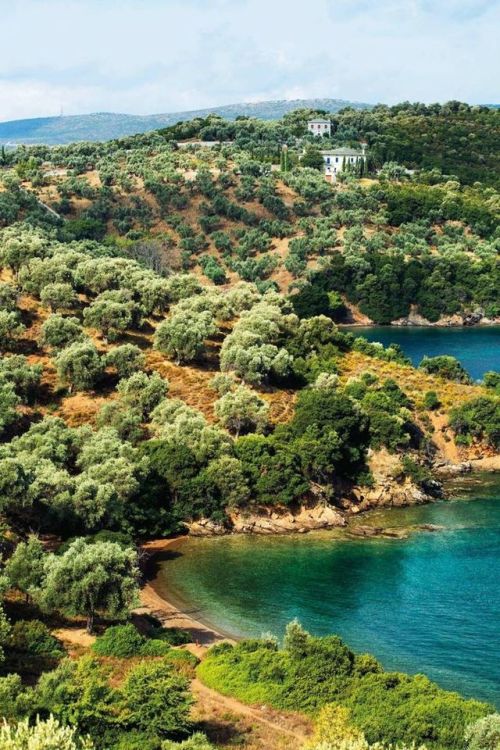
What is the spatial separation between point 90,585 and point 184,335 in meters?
37.5

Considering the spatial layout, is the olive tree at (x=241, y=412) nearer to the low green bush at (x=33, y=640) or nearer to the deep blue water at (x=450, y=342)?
the low green bush at (x=33, y=640)

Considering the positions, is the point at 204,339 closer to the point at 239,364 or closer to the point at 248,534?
the point at 239,364

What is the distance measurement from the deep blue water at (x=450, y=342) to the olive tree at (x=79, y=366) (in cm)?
5096

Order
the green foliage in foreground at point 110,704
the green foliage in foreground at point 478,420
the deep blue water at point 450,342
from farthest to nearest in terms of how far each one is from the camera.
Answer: the deep blue water at point 450,342 < the green foliage in foreground at point 478,420 < the green foliage in foreground at point 110,704

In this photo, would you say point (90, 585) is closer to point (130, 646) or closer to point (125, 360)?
point (130, 646)

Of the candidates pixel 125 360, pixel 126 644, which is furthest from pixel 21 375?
pixel 126 644

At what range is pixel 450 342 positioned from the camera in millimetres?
132125

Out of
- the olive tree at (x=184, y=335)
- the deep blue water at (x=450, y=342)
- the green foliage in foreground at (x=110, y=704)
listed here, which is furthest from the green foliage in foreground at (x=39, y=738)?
the deep blue water at (x=450, y=342)

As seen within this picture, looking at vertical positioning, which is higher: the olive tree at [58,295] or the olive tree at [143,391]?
the olive tree at [58,295]

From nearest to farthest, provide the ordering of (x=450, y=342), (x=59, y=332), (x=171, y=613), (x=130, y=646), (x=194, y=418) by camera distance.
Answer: (x=130, y=646) → (x=171, y=613) → (x=194, y=418) → (x=59, y=332) → (x=450, y=342)

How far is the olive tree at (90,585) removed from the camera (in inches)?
1658

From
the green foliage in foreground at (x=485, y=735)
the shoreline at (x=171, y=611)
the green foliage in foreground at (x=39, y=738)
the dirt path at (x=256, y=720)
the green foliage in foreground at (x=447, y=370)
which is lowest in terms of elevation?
the shoreline at (x=171, y=611)

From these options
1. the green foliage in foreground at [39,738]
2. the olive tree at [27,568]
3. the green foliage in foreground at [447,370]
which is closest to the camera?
the green foliage in foreground at [39,738]

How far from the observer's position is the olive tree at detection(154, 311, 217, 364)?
7744 cm
